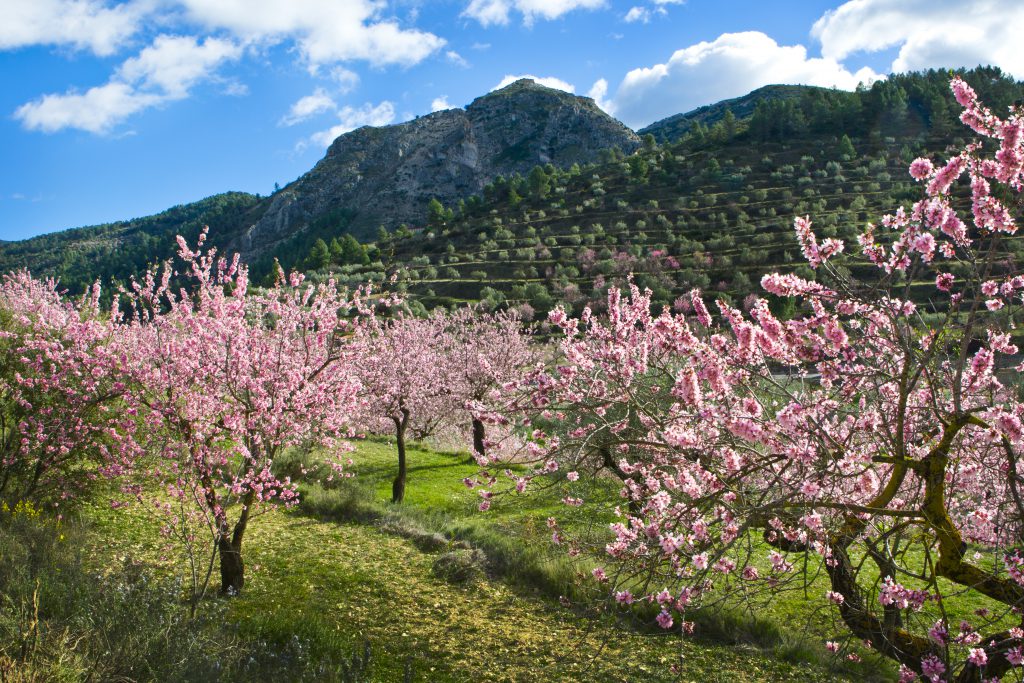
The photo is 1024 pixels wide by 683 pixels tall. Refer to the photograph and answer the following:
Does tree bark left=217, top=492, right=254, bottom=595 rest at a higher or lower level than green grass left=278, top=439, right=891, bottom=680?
higher

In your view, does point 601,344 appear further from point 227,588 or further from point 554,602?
point 227,588

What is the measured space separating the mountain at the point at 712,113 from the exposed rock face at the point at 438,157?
1610 cm

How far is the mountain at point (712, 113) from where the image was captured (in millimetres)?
157750

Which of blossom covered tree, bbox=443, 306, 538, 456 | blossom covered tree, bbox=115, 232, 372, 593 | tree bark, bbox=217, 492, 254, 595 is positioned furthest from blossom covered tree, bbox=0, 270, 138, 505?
blossom covered tree, bbox=443, 306, 538, 456

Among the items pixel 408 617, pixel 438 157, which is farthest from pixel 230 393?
pixel 438 157

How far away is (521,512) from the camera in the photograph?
14.3m

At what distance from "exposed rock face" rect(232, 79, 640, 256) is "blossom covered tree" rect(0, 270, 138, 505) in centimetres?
11476

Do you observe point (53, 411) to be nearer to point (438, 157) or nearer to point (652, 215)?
point (652, 215)

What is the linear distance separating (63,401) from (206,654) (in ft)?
26.8

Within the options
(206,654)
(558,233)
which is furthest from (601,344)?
(558,233)

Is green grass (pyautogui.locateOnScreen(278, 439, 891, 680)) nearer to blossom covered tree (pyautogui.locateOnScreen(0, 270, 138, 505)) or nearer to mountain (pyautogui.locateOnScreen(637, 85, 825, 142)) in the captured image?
blossom covered tree (pyautogui.locateOnScreen(0, 270, 138, 505))

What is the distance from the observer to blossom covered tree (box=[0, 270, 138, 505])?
10.0 meters

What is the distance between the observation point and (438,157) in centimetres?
15038

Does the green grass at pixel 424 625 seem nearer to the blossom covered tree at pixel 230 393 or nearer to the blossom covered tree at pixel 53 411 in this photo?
the blossom covered tree at pixel 230 393
